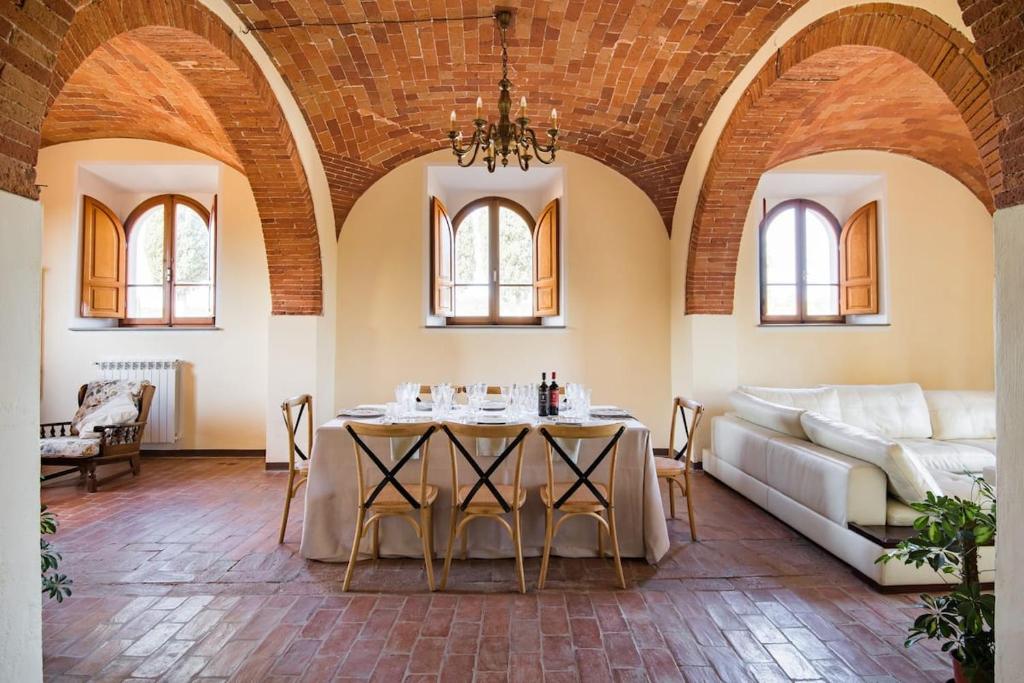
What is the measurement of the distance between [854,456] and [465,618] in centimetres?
252

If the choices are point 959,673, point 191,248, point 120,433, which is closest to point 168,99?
point 191,248

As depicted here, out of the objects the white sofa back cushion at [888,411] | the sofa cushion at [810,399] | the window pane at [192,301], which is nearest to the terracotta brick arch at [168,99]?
the window pane at [192,301]

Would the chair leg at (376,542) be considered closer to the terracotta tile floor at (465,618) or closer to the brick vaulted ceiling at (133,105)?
the terracotta tile floor at (465,618)

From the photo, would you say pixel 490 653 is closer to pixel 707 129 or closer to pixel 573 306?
pixel 573 306

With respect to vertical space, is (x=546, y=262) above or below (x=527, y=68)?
below

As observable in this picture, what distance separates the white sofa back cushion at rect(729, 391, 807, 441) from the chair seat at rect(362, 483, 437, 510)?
273cm

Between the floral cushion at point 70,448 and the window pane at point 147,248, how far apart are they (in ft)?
7.28

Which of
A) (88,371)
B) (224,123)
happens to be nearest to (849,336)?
(224,123)

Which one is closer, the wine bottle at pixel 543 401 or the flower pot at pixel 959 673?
the flower pot at pixel 959 673

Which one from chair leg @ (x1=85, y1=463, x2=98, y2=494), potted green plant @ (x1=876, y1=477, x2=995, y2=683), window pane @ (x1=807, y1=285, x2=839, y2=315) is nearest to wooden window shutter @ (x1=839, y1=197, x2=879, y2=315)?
window pane @ (x1=807, y1=285, x2=839, y2=315)

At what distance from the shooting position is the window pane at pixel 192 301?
20.5ft

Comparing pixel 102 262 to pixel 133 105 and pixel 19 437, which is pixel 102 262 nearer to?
pixel 133 105

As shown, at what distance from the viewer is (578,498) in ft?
9.80

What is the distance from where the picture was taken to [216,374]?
19.8 ft
